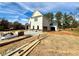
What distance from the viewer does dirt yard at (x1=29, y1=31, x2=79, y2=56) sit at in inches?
188

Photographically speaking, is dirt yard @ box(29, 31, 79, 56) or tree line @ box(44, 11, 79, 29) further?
tree line @ box(44, 11, 79, 29)

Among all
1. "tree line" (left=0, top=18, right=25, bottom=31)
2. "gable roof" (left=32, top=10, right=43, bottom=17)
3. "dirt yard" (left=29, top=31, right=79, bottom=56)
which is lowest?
"dirt yard" (left=29, top=31, right=79, bottom=56)

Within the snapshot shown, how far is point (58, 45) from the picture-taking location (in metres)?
4.91

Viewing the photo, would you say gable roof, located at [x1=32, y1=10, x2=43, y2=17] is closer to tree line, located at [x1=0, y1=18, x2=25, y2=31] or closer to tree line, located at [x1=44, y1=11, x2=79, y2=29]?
tree line, located at [x1=44, y1=11, x2=79, y2=29]

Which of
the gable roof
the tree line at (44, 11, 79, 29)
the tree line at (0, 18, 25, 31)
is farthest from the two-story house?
the tree line at (0, 18, 25, 31)

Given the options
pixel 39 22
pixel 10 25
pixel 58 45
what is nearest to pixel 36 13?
pixel 39 22

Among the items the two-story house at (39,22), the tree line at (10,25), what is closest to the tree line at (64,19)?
the two-story house at (39,22)

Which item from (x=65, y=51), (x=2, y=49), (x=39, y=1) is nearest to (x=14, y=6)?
(x=39, y=1)

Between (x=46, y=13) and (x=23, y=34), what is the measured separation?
70cm

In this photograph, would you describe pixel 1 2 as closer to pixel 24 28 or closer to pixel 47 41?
pixel 24 28

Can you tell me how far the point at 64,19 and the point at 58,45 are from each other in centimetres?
60

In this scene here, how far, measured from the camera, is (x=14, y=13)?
4.93m

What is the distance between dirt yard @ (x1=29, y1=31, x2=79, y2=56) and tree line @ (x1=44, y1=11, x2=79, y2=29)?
17 centimetres

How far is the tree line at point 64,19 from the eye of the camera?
195 inches
